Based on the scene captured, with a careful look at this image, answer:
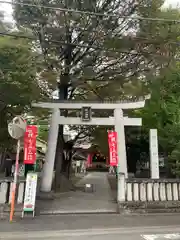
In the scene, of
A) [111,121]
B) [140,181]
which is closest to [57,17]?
[111,121]

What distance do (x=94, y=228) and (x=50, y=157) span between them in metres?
5.44

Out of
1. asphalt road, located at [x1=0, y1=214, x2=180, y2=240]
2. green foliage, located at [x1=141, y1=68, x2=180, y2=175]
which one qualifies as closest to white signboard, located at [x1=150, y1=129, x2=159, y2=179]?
green foliage, located at [x1=141, y1=68, x2=180, y2=175]

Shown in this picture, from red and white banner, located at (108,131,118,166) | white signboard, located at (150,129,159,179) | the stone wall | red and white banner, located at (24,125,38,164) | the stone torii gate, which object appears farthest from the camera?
the stone torii gate

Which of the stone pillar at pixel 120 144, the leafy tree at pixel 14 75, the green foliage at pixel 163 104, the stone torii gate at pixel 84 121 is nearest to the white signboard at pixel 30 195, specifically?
the leafy tree at pixel 14 75

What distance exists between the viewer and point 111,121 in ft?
38.4

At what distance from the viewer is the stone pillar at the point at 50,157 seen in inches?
454

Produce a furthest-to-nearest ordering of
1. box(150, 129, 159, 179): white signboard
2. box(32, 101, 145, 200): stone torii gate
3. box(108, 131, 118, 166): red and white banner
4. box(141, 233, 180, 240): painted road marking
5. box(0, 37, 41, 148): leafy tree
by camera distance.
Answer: box(32, 101, 145, 200): stone torii gate
box(108, 131, 118, 166): red and white banner
box(150, 129, 159, 179): white signboard
box(0, 37, 41, 148): leafy tree
box(141, 233, 180, 240): painted road marking

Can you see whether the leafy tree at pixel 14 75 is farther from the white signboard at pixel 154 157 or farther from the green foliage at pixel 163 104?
the green foliage at pixel 163 104

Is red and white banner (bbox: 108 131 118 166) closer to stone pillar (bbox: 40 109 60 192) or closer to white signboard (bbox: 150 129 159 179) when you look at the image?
white signboard (bbox: 150 129 159 179)

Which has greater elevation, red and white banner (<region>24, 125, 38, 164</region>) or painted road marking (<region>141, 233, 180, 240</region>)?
red and white banner (<region>24, 125, 38, 164</region>)

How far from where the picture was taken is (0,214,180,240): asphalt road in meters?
6.09

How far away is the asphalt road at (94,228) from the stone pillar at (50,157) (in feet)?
11.4

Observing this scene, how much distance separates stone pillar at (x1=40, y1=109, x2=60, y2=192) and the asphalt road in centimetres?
348

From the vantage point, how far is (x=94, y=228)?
6.88 metres
